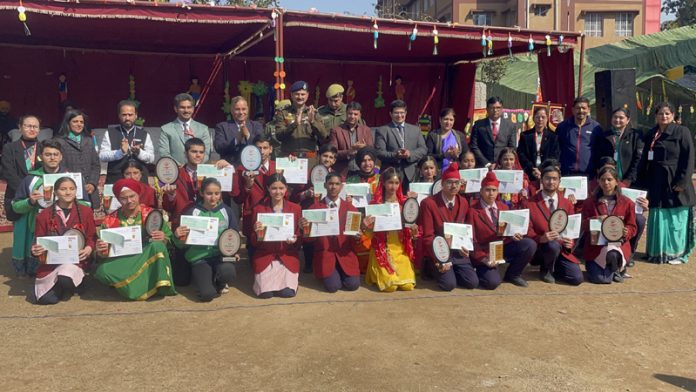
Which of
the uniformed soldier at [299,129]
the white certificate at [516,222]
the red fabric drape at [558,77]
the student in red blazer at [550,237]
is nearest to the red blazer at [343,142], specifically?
the uniformed soldier at [299,129]

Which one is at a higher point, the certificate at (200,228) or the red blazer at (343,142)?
the red blazer at (343,142)

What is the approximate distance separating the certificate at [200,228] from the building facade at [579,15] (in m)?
28.7

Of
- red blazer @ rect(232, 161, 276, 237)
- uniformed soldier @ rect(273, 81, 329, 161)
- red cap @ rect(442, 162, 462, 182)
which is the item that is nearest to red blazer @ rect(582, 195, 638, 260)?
red cap @ rect(442, 162, 462, 182)

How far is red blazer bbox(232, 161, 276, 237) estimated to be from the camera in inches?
211

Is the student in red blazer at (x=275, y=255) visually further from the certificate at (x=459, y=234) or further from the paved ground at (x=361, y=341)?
the certificate at (x=459, y=234)

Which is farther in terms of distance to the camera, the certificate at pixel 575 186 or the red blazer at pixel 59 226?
the certificate at pixel 575 186

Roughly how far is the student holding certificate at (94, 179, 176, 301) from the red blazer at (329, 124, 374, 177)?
1.87m

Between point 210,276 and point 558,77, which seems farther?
point 558,77

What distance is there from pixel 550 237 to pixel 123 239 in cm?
357

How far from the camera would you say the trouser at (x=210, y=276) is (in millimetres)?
4637

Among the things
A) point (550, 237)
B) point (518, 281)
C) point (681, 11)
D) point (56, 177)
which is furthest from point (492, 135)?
point (681, 11)

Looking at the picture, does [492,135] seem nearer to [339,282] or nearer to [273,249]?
[339,282]

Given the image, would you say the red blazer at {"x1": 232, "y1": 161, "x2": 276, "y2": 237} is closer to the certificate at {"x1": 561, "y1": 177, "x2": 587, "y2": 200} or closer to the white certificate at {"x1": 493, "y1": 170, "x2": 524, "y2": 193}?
the white certificate at {"x1": 493, "y1": 170, "x2": 524, "y2": 193}

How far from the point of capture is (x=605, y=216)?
5.34 meters
